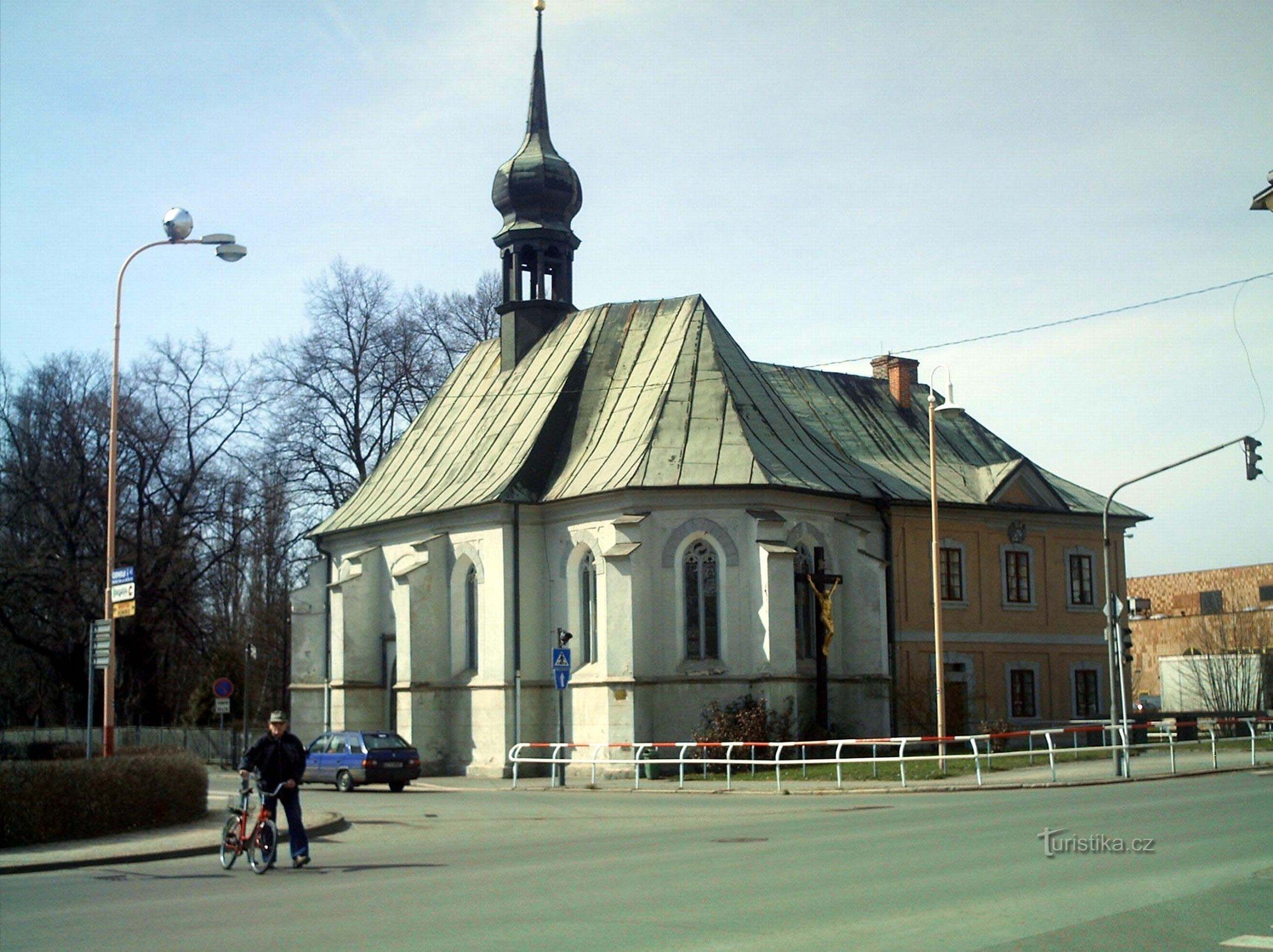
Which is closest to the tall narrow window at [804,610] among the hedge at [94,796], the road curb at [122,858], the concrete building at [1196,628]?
the hedge at [94,796]

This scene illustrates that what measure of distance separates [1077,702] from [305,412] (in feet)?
96.1

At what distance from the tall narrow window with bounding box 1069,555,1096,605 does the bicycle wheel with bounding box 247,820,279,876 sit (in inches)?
1323

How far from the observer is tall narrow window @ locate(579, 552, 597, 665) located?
120 ft

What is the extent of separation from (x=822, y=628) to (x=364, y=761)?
38.7ft

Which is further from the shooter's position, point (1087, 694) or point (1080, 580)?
point (1080, 580)

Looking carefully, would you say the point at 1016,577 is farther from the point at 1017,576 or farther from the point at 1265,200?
the point at 1265,200

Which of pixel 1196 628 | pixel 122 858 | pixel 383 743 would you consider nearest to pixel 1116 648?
pixel 383 743

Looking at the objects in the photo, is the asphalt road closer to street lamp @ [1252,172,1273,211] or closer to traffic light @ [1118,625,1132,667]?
street lamp @ [1252,172,1273,211]

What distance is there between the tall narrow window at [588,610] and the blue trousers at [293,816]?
21210 mm

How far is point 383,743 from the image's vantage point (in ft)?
104

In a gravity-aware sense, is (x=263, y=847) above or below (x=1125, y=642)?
below

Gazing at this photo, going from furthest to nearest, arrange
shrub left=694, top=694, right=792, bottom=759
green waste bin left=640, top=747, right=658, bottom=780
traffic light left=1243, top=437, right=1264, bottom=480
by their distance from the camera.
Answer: shrub left=694, top=694, right=792, bottom=759, green waste bin left=640, top=747, right=658, bottom=780, traffic light left=1243, top=437, right=1264, bottom=480

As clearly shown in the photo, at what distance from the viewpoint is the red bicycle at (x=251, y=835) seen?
48.6ft

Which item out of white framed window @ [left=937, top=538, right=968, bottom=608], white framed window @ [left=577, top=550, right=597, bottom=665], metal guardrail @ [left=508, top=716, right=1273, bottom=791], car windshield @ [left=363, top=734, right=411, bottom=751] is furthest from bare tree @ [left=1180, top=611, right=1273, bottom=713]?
car windshield @ [left=363, top=734, right=411, bottom=751]
